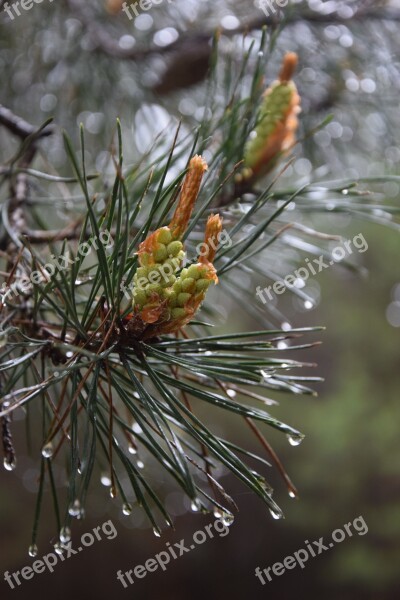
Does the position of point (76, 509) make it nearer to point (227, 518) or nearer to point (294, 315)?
point (227, 518)

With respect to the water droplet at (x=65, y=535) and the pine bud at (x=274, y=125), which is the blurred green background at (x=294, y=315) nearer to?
the pine bud at (x=274, y=125)

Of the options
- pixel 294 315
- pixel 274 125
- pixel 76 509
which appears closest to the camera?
pixel 76 509

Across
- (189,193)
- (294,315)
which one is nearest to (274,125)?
(189,193)

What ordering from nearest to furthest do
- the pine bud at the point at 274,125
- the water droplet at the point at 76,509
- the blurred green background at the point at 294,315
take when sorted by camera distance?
the water droplet at the point at 76,509
the pine bud at the point at 274,125
the blurred green background at the point at 294,315

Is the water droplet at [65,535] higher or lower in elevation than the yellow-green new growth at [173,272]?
lower

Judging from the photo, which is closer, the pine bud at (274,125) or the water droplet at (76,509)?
the water droplet at (76,509)

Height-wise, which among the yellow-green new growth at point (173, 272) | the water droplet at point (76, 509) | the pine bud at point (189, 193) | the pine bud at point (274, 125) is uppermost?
the pine bud at point (274, 125)

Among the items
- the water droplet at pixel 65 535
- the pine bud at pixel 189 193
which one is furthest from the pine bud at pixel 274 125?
the water droplet at pixel 65 535

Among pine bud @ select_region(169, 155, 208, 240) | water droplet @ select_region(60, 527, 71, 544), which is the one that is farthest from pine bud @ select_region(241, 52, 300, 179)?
water droplet @ select_region(60, 527, 71, 544)

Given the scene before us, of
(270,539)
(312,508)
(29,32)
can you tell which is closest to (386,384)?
(312,508)

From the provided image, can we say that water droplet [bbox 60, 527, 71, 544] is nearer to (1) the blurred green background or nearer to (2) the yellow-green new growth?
(2) the yellow-green new growth
